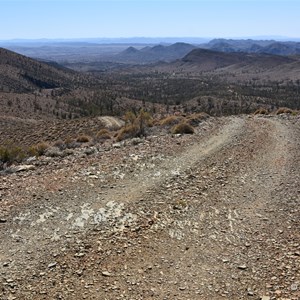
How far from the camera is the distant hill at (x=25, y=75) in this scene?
110 metres

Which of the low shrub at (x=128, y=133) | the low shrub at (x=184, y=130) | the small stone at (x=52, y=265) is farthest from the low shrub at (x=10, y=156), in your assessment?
the small stone at (x=52, y=265)

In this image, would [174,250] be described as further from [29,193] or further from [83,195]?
[29,193]

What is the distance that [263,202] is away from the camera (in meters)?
11.4

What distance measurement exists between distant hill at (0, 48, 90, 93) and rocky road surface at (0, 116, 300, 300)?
9607 centimetres

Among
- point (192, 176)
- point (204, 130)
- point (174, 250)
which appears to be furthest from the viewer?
point (204, 130)

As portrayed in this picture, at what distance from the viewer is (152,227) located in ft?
32.0

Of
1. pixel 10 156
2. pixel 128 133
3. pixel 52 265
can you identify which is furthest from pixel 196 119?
pixel 52 265

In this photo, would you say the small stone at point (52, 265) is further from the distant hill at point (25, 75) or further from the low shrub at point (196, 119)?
the distant hill at point (25, 75)

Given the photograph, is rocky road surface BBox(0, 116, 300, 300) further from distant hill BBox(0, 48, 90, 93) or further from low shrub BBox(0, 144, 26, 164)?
distant hill BBox(0, 48, 90, 93)

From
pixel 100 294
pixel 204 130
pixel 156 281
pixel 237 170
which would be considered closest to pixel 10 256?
pixel 100 294

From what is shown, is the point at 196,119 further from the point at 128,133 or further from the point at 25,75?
the point at 25,75

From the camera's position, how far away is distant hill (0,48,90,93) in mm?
109900

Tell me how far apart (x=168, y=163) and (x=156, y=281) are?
23.2 ft

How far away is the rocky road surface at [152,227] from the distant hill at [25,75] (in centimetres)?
9607
